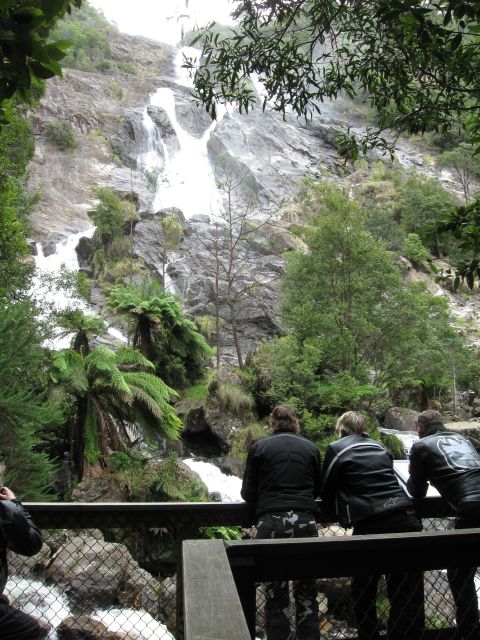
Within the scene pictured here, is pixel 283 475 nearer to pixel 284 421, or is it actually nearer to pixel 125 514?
pixel 284 421

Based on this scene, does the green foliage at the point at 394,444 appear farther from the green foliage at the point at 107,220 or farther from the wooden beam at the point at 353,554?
the green foliage at the point at 107,220

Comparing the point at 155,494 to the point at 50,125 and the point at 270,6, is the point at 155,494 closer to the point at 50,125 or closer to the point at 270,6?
the point at 270,6

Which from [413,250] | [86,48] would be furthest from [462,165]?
[86,48]

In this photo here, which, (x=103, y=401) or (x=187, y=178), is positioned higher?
(x=103, y=401)

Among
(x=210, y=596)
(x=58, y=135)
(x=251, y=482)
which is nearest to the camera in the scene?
(x=210, y=596)

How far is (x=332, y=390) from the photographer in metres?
14.3

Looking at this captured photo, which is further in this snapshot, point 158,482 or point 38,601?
point 158,482

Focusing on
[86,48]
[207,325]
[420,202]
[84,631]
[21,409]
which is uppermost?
[86,48]

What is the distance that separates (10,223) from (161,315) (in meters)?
5.76

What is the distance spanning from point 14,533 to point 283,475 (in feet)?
4.71

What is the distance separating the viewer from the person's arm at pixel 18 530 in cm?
244

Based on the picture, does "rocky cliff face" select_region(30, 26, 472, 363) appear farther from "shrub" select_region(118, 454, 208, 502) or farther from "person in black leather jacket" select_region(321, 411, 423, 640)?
"person in black leather jacket" select_region(321, 411, 423, 640)

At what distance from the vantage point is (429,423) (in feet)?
11.1

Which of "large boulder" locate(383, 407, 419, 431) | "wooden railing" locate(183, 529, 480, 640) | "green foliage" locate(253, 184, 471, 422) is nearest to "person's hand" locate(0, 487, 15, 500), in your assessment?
"wooden railing" locate(183, 529, 480, 640)
